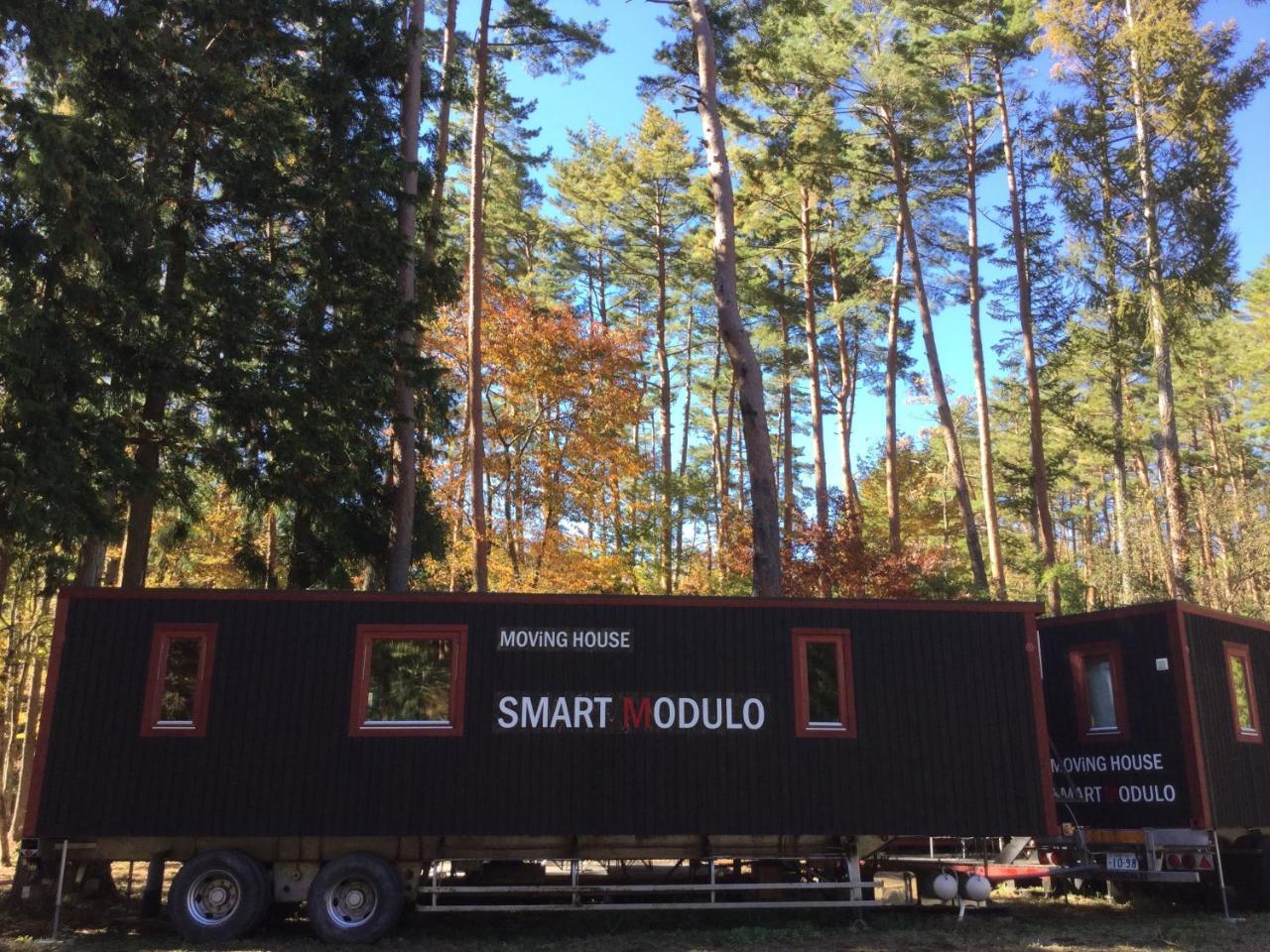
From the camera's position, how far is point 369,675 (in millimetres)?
9461

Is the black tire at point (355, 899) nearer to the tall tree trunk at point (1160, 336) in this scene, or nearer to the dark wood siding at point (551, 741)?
the dark wood siding at point (551, 741)

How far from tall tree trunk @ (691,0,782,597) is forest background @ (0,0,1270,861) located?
0.21 feet

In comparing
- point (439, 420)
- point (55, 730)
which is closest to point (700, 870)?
point (55, 730)

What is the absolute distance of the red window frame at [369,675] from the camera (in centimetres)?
933

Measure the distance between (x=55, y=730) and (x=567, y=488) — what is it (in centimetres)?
1352

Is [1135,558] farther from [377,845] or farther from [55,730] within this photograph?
[55,730]

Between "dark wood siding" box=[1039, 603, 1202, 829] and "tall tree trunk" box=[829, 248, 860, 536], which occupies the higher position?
"tall tree trunk" box=[829, 248, 860, 536]

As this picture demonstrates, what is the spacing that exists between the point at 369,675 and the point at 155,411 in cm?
448

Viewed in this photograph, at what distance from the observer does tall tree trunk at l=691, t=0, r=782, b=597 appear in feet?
41.7

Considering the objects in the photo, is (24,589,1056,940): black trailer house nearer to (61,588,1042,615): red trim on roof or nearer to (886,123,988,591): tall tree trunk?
(61,588,1042,615): red trim on roof

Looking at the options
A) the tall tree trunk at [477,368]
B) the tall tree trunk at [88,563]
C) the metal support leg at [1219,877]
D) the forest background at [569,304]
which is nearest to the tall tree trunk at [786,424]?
the forest background at [569,304]

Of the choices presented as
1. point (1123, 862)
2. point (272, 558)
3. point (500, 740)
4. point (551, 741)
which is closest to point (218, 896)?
point (500, 740)

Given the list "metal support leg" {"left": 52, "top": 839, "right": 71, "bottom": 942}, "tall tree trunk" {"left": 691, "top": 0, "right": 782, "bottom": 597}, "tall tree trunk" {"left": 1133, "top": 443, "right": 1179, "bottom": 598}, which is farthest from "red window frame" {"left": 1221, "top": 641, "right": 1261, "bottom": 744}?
"metal support leg" {"left": 52, "top": 839, "right": 71, "bottom": 942}

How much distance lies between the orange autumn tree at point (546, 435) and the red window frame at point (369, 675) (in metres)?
11.5
